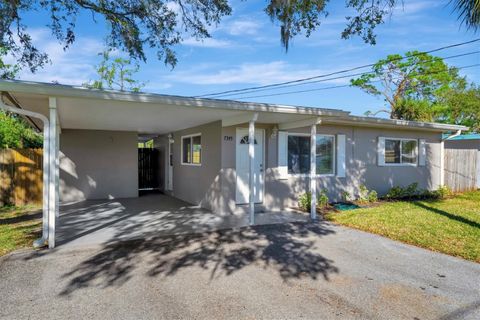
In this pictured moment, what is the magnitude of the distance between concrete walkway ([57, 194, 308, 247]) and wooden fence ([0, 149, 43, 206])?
112cm

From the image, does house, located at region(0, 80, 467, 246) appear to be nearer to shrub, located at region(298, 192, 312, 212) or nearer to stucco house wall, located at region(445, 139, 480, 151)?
shrub, located at region(298, 192, 312, 212)

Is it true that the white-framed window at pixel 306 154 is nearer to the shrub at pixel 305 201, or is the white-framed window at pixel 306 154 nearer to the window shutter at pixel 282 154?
the window shutter at pixel 282 154

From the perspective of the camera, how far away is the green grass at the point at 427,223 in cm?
518

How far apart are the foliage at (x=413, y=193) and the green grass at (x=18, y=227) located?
30.5 feet

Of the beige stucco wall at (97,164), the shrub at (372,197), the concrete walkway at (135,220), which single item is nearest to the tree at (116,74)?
the beige stucco wall at (97,164)

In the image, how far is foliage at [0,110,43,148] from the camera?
1248 cm

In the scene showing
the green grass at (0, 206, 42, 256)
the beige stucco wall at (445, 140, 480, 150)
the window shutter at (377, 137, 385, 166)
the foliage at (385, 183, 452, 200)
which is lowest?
the green grass at (0, 206, 42, 256)

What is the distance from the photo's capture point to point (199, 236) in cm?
559

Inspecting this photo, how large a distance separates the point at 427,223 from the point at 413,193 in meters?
4.13

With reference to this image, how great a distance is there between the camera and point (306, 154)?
28.8ft

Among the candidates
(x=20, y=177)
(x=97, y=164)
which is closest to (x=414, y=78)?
(x=97, y=164)

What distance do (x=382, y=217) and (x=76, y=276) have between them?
6.11 meters

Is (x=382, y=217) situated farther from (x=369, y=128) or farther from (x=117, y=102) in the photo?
(x=117, y=102)

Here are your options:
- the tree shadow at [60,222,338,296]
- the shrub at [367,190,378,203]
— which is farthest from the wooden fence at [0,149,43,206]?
the shrub at [367,190,378,203]
